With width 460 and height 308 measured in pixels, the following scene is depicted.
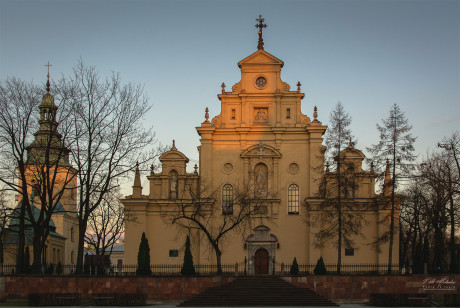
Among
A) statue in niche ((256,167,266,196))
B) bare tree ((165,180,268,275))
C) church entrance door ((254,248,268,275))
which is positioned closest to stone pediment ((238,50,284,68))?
statue in niche ((256,167,266,196))

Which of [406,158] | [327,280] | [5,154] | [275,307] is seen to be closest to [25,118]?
[5,154]

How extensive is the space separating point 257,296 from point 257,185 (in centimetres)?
1377

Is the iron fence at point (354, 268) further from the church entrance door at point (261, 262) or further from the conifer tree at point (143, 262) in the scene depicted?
the conifer tree at point (143, 262)

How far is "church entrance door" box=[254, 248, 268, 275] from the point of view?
47.7m

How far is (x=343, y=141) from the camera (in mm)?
43531

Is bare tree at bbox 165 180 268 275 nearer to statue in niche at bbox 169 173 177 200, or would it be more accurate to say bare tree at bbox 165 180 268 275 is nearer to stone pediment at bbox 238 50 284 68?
statue in niche at bbox 169 173 177 200

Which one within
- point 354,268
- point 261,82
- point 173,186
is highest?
point 261,82

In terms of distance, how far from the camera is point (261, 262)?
157ft

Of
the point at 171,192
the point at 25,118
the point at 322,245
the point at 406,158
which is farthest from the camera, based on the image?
the point at 171,192

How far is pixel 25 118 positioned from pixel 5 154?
9.33ft

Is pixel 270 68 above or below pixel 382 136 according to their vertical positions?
above

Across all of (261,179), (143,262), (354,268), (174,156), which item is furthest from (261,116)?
(143,262)

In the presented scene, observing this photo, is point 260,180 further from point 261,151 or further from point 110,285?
point 110,285

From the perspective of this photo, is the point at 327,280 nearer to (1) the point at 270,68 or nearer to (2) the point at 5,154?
(1) the point at 270,68
